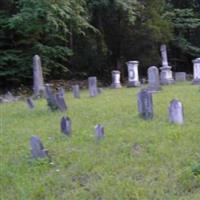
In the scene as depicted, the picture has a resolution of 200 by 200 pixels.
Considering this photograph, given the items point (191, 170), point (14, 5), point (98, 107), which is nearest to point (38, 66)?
point (14, 5)

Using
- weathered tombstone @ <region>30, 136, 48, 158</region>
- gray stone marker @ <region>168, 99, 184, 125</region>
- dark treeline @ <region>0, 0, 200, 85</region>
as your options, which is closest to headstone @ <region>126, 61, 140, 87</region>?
dark treeline @ <region>0, 0, 200, 85</region>

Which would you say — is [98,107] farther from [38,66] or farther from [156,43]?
[156,43]

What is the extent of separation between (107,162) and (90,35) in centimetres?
1894

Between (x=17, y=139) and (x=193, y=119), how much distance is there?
3.02 metres

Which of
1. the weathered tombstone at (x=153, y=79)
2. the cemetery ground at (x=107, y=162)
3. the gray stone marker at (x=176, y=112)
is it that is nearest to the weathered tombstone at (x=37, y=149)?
the cemetery ground at (x=107, y=162)

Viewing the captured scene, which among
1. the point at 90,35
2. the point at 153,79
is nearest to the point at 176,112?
the point at 153,79

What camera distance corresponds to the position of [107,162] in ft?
18.1

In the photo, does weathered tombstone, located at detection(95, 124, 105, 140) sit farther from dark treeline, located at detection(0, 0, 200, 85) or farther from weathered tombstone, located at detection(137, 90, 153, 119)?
dark treeline, located at detection(0, 0, 200, 85)

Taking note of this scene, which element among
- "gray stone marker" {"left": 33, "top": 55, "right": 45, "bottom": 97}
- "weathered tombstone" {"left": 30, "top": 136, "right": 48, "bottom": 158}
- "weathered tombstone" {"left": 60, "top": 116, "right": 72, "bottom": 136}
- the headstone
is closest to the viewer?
"weathered tombstone" {"left": 30, "top": 136, "right": 48, "bottom": 158}

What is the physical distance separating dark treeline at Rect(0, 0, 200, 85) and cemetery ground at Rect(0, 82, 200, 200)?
11.0 m

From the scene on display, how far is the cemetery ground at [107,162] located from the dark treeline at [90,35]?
36.0 feet

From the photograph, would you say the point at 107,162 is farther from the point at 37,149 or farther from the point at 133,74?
the point at 133,74

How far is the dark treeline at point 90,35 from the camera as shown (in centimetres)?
1922

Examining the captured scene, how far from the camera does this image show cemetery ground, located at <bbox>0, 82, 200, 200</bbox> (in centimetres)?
456
